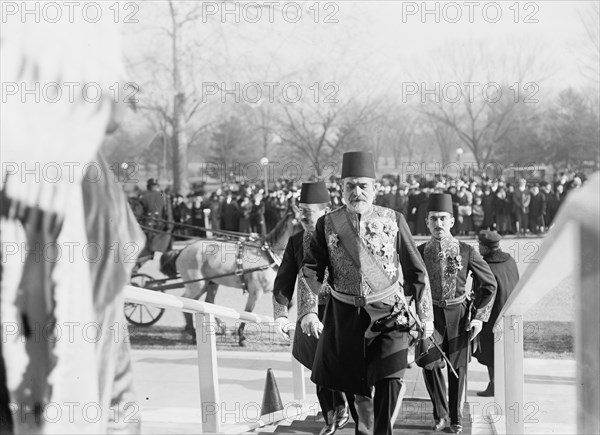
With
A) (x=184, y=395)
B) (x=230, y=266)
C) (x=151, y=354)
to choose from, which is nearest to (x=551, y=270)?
(x=184, y=395)

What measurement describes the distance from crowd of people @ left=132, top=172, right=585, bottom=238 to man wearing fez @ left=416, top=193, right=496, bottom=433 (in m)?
10.7

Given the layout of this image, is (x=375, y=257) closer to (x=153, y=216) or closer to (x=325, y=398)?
(x=325, y=398)

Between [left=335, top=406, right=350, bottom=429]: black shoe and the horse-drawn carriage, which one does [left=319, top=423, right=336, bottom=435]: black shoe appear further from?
the horse-drawn carriage

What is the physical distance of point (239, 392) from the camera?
6812mm

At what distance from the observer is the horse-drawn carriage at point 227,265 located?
895 centimetres

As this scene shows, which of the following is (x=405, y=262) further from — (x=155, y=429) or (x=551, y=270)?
(x=551, y=270)

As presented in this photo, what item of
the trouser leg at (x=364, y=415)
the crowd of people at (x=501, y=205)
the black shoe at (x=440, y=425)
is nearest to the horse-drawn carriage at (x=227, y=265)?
the black shoe at (x=440, y=425)

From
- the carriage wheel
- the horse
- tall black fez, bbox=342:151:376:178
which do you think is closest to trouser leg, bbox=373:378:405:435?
tall black fez, bbox=342:151:376:178

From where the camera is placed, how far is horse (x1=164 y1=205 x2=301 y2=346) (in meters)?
8.91

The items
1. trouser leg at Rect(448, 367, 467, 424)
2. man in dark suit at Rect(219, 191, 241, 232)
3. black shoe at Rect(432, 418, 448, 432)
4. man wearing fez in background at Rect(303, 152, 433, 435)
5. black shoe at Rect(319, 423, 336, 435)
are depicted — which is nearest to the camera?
man wearing fez in background at Rect(303, 152, 433, 435)

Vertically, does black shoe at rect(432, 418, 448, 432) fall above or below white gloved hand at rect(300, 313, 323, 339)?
below

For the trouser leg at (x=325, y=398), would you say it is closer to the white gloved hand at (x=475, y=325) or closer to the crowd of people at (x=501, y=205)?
the white gloved hand at (x=475, y=325)

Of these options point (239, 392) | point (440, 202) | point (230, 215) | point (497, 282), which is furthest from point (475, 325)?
point (230, 215)

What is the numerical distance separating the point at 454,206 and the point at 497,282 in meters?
11.7
